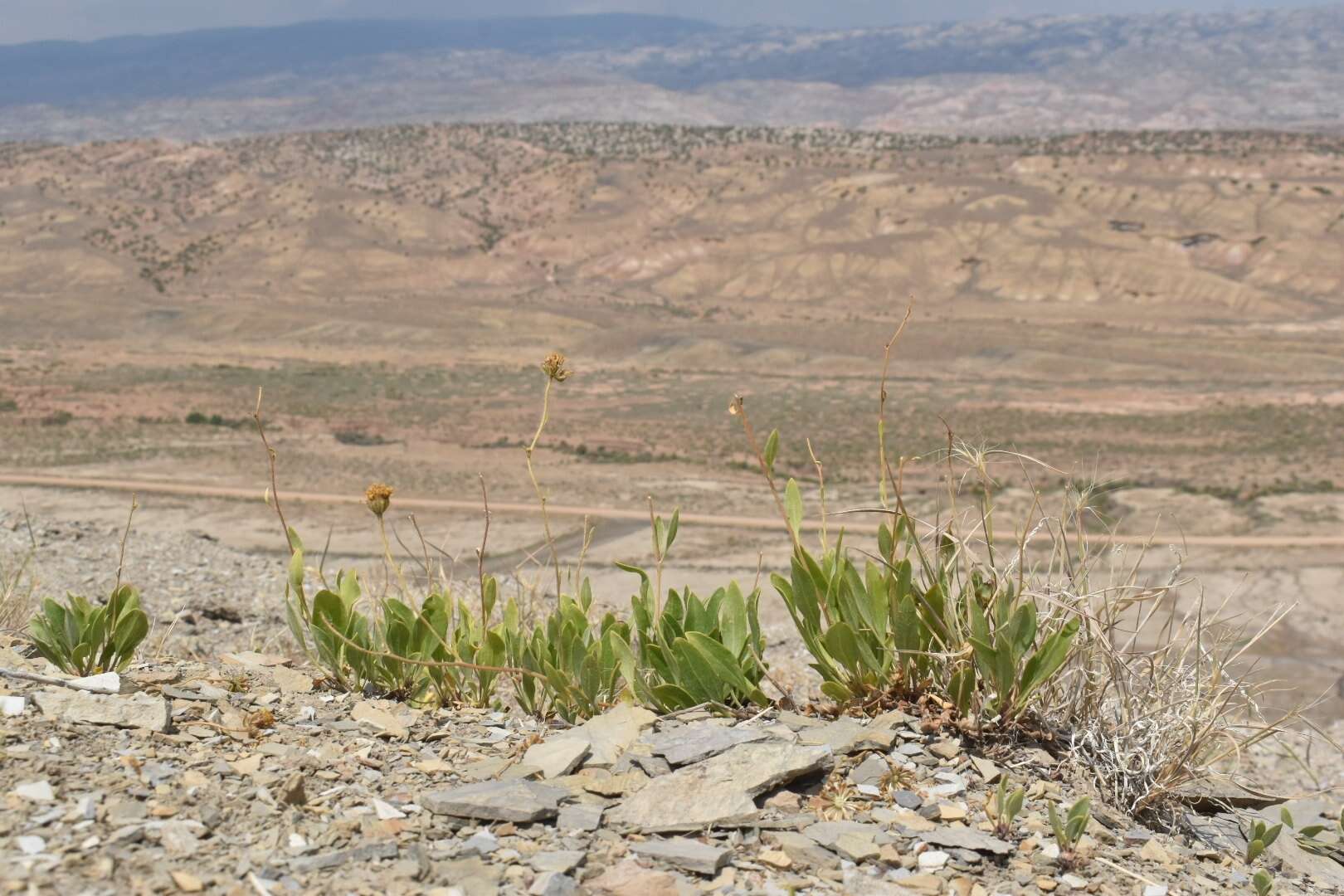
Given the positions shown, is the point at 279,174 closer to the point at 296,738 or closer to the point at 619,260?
the point at 619,260

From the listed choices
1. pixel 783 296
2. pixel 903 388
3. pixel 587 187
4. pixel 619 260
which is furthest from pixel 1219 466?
pixel 587 187

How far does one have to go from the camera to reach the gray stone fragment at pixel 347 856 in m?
2.91

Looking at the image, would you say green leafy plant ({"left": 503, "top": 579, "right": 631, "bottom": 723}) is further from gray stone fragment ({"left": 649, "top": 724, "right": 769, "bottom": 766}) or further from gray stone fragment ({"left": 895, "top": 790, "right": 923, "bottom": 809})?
gray stone fragment ({"left": 895, "top": 790, "right": 923, "bottom": 809})

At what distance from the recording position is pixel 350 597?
16.1 feet

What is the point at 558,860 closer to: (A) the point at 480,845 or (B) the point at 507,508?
(A) the point at 480,845

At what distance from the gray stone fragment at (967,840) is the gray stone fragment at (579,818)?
34.8 inches

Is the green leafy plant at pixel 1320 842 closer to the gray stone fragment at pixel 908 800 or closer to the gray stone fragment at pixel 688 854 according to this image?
the gray stone fragment at pixel 908 800

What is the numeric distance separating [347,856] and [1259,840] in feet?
8.94

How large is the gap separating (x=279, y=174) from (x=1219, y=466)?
8808 centimetres

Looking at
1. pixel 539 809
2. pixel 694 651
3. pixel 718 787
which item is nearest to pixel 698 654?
pixel 694 651

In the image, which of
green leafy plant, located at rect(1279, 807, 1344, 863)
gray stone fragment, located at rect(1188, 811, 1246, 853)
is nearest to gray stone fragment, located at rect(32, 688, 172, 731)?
gray stone fragment, located at rect(1188, 811, 1246, 853)

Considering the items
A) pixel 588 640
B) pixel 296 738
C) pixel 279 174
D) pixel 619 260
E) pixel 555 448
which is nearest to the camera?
pixel 296 738

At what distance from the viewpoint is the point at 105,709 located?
3.74 m

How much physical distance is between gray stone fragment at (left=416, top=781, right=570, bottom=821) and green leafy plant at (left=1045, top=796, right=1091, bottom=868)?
1.34 m
